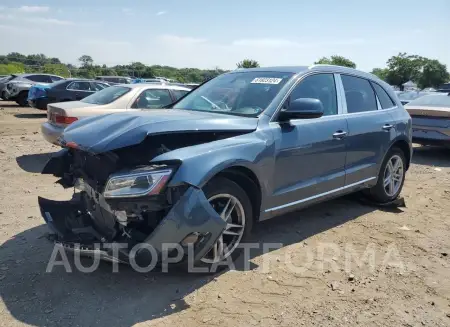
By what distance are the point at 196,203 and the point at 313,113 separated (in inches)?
56.8

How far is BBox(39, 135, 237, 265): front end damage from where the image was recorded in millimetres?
2953

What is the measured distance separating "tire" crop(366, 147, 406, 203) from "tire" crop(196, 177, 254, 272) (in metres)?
2.44

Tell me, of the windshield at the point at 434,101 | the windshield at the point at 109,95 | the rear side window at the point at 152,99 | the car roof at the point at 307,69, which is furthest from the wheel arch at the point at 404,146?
the windshield at the point at 109,95

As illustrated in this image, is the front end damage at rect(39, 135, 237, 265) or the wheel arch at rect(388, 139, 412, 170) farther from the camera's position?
the wheel arch at rect(388, 139, 412, 170)

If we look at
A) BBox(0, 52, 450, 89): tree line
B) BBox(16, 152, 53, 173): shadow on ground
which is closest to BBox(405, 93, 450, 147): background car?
BBox(16, 152, 53, 173): shadow on ground

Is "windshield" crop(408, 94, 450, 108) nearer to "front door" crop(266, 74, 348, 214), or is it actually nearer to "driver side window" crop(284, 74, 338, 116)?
"driver side window" crop(284, 74, 338, 116)

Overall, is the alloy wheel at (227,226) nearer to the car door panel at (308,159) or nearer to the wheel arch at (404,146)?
the car door panel at (308,159)

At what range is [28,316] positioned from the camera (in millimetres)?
2906

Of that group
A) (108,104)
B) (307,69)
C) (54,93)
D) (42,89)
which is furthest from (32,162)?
(42,89)

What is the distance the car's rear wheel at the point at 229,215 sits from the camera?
331cm

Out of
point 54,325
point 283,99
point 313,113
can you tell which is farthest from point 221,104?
point 54,325

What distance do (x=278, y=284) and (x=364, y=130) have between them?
89.7 inches

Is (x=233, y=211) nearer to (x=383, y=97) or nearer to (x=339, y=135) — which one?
(x=339, y=135)

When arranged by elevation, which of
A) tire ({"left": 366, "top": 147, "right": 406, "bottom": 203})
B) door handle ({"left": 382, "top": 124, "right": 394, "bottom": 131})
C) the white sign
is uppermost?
the white sign
